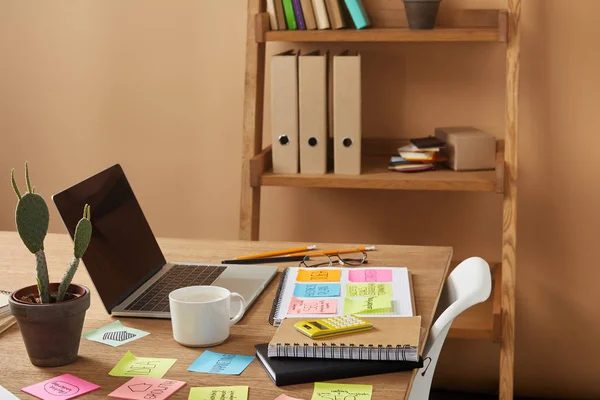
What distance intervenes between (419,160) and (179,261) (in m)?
1.01

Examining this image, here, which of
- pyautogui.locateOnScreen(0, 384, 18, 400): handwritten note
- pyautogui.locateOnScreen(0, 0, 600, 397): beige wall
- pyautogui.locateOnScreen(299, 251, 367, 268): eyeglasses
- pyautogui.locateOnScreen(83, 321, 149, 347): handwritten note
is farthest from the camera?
pyautogui.locateOnScreen(0, 0, 600, 397): beige wall

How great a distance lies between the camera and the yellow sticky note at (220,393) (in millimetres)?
1091

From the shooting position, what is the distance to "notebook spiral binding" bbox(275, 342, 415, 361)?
3.83 ft

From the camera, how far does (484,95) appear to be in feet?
8.91

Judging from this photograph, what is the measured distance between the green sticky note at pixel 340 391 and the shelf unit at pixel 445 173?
1343 millimetres

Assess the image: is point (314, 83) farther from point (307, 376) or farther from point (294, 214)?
point (307, 376)

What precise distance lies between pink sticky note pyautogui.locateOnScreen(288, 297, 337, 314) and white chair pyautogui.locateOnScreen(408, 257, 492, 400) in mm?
171

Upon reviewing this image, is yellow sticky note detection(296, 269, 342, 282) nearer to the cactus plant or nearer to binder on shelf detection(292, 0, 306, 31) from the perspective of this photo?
the cactus plant

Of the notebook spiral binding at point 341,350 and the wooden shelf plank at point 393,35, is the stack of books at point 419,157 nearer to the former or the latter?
the wooden shelf plank at point 393,35

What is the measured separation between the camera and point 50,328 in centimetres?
118

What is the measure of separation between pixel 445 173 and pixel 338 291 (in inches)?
42.9

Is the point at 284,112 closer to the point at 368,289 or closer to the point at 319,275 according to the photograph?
the point at 319,275

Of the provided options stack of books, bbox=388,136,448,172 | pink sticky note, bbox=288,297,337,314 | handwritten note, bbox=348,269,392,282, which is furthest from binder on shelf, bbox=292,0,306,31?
pink sticky note, bbox=288,297,337,314

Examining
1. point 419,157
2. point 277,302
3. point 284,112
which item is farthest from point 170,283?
point 419,157
